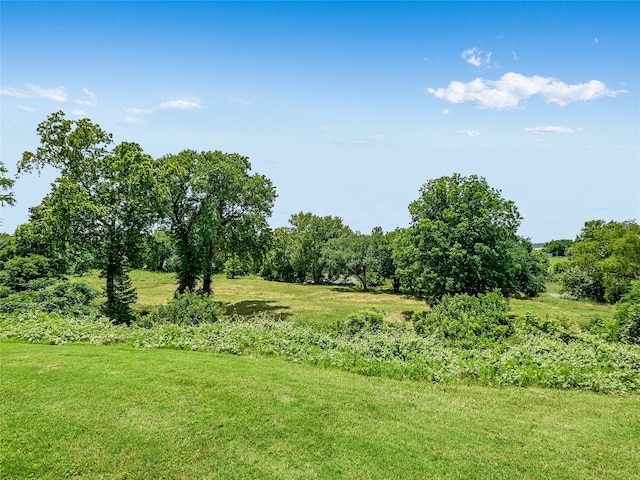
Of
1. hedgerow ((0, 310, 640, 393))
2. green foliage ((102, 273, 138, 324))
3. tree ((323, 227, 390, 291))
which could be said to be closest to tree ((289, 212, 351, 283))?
tree ((323, 227, 390, 291))

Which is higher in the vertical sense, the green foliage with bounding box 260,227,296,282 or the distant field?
the green foliage with bounding box 260,227,296,282

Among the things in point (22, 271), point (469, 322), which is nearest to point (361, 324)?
point (469, 322)

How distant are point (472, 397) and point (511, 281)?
16.6m

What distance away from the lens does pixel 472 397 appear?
837 cm

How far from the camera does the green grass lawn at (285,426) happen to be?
5582 millimetres

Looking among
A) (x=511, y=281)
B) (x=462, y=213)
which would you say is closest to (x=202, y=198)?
(x=462, y=213)

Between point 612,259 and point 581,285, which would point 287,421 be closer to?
point 612,259

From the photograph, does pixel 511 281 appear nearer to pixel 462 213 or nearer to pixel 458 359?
pixel 462 213

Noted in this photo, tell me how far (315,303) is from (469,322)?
2175 cm

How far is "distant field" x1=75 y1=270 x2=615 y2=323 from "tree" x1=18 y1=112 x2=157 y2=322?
7.34 metres

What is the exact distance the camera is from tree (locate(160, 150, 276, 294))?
23719mm

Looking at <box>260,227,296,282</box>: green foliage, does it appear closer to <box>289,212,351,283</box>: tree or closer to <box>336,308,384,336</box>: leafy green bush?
<box>289,212,351,283</box>: tree

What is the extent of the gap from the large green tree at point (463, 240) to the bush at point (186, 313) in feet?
41.3

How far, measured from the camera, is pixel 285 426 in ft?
21.6
